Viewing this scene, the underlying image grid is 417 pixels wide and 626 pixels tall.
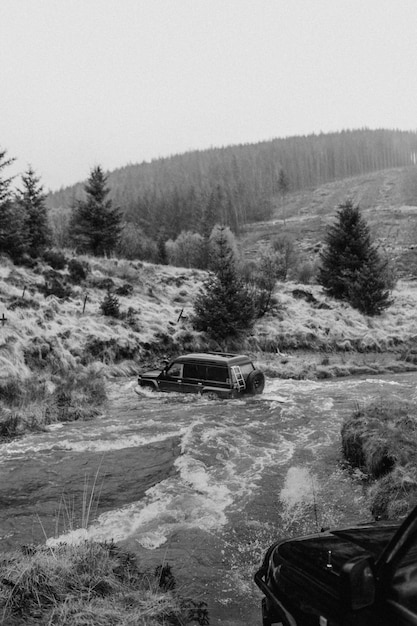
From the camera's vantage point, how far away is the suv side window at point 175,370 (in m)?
16.0

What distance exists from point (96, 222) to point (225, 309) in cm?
1558

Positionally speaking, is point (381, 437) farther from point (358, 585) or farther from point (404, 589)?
point (358, 585)

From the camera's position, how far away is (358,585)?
2.49 meters

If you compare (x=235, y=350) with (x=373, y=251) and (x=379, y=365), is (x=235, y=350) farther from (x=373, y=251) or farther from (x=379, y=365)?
(x=373, y=251)

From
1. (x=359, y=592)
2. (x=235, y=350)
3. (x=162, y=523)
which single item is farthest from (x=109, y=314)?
(x=359, y=592)

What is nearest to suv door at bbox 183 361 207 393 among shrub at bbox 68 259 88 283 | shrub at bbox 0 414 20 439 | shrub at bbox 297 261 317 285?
shrub at bbox 0 414 20 439

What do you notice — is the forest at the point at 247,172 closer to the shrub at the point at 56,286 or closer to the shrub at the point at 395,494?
the shrub at the point at 56,286

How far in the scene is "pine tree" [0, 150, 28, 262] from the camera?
965 inches

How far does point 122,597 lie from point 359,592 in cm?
276

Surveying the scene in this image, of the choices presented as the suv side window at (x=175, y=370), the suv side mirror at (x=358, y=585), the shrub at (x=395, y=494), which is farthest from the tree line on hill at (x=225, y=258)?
the suv side mirror at (x=358, y=585)

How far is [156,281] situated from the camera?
2967 cm

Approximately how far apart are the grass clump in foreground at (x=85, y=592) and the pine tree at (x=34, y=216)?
77.1 feet

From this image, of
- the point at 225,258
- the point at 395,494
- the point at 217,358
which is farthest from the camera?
the point at 225,258

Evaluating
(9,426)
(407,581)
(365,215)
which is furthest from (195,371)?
(365,215)
